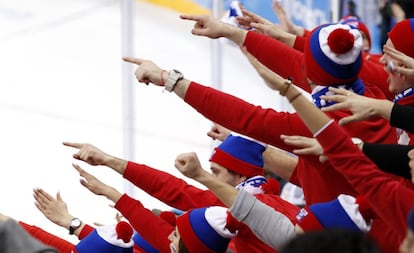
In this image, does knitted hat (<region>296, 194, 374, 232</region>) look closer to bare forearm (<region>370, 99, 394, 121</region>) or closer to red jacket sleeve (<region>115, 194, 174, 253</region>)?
bare forearm (<region>370, 99, 394, 121</region>)

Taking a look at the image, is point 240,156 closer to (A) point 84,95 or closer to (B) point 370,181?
(B) point 370,181

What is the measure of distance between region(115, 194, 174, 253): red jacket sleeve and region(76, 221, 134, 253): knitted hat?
92 mm

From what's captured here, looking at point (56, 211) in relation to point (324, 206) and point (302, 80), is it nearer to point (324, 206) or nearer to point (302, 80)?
point (302, 80)

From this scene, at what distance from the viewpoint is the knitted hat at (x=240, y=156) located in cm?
417

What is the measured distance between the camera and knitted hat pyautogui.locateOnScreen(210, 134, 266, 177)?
4.17 meters

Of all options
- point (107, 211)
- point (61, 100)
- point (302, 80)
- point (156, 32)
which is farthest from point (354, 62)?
point (156, 32)

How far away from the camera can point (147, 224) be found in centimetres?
396

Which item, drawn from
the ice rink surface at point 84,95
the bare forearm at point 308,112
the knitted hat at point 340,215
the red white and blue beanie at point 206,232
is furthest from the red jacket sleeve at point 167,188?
the ice rink surface at point 84,95

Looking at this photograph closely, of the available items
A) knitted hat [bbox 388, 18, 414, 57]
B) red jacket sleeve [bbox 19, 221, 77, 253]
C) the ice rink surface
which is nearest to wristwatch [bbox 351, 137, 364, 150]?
knitted hat [bbox 388, 18, 414, 57]

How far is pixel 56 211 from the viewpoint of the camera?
4223 mm

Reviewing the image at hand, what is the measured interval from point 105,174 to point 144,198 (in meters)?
0.24

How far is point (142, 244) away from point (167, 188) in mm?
→ 251

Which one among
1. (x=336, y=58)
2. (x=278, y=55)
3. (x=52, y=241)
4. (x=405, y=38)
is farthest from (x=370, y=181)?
(x=52, y=241)

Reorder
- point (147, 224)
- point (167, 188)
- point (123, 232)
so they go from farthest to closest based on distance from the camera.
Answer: point (167, 188) → point (147, 224) → point (123, 232)
